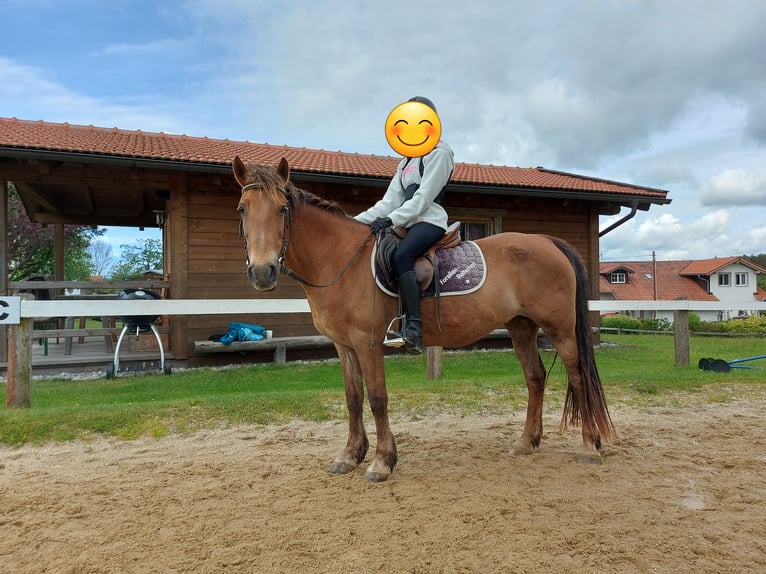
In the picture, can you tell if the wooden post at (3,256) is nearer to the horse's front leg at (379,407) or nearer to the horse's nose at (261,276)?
the horse's nose at (261,276)

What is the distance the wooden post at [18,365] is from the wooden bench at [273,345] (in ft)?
11.6

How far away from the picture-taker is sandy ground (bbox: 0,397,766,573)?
83.7 inches

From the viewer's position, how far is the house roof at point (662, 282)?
43.2m

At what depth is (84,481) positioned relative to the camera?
309 centimetres

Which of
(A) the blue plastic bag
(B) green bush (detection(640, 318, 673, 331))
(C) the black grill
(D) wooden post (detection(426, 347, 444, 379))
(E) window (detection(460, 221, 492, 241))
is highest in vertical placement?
(E) window (detection(460, 221, 492, 241))

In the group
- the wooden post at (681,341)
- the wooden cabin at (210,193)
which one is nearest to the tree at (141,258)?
the wooden cabin at (210,193)

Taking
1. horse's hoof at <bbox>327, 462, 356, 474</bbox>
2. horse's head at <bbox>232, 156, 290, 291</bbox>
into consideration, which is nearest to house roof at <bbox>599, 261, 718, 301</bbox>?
horse's hoof at <bbox>327, 462, 356, 474</bbox>

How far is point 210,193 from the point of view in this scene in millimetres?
8984

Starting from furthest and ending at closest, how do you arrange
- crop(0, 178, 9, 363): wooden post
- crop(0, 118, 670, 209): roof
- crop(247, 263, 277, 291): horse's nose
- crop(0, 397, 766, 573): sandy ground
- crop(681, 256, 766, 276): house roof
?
crop(681, 256, 766, 276): house roof < crop(0, 118, 670, 209): roof < crop(0, 178, 9, 363): wooden post < crop(247, 263, 277, 291): horse's nose < crop(0, 397, 766, 573): sandy ground

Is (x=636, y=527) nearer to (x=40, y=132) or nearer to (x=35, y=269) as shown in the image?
(x=40, y=132)

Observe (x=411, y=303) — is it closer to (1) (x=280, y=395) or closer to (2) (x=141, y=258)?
(1) (x=280, y=395)

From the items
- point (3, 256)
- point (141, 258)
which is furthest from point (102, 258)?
point (3, 256)

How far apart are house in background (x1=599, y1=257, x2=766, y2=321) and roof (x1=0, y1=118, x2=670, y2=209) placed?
34076 mm

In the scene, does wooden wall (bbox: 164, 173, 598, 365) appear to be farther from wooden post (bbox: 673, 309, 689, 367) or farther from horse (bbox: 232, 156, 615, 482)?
wooden post (bbox: 673, 309, 689, 367)
